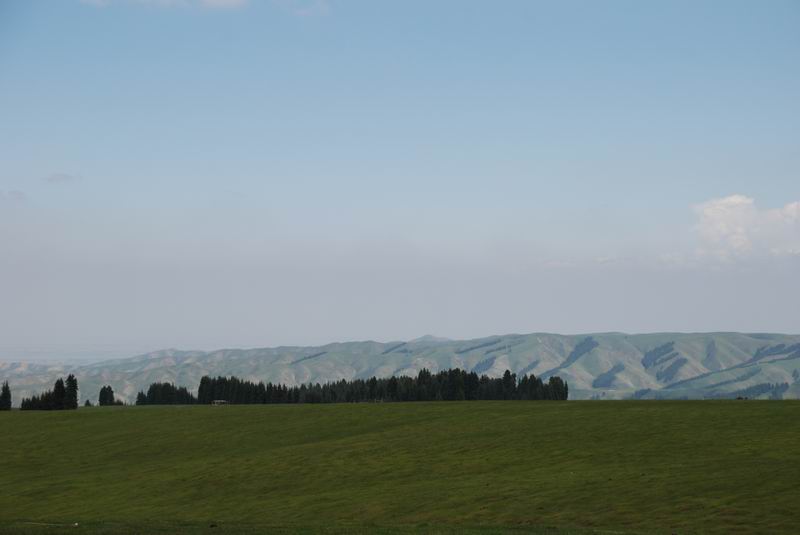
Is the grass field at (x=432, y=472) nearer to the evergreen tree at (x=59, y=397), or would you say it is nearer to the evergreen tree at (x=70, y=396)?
the evergreen tree at (x=59, y=397)

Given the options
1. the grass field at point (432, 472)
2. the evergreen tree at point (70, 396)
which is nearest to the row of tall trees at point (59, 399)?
the evergreen tree at point (70, 396)

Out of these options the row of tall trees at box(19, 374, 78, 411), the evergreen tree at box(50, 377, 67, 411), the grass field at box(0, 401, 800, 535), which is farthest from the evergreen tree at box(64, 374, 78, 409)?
the grass field at box(0, 401, 800, 535)

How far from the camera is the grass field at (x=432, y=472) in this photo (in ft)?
149

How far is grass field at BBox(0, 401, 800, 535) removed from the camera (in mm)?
45500

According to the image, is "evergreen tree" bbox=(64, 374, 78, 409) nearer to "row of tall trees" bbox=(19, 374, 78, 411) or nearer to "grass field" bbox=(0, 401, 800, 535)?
"row of tall trees" bbox=(19, 374, 78, 411)

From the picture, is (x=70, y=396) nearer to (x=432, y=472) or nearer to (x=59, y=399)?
(x=59, y=399)

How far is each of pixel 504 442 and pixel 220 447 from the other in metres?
35.3

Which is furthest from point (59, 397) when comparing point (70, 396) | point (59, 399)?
point (70, 396)

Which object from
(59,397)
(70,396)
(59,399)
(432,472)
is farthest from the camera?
(70,396)

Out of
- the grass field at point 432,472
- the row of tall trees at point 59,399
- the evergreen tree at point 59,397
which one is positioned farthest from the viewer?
the row of tall trees at point 59,399

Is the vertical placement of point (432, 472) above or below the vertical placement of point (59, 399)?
below

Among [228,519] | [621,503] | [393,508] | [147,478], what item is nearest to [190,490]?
[147,478]

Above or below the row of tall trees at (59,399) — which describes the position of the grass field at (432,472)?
below

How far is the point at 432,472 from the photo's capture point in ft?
219
